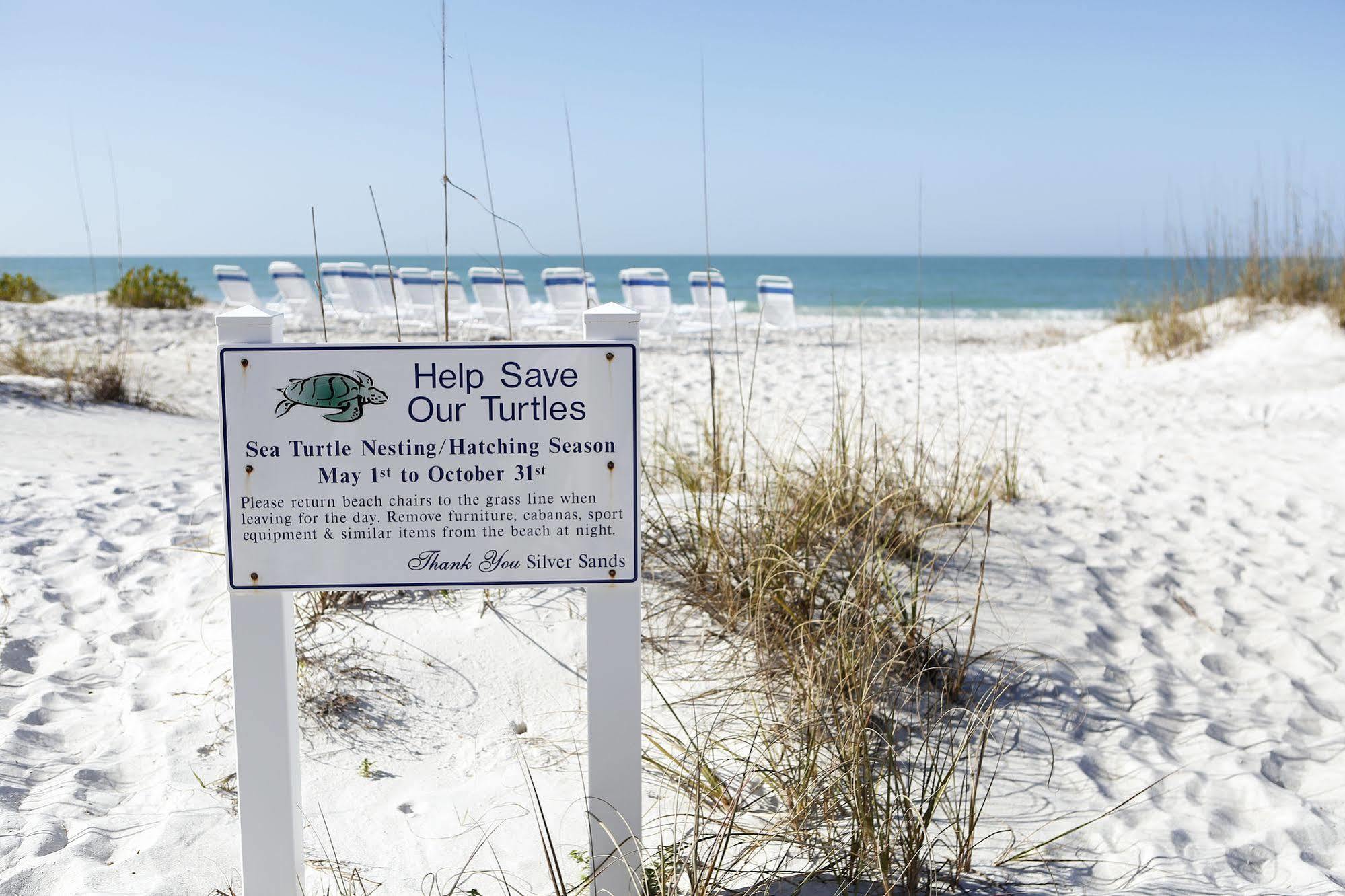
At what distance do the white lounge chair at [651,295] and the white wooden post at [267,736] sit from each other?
965 centimetres

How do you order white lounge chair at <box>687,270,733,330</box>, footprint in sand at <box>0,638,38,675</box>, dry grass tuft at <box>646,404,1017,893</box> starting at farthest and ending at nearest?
white lounge chair at <box>687,270,733,330</box> < footprint in sand at <box>0,638,38,675</box> < dry grass tuft at <box>646,404,1017,893</box>

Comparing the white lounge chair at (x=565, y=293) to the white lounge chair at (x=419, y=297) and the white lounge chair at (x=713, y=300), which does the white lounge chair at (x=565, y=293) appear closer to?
the white lounge chair at (x=713, y=300)

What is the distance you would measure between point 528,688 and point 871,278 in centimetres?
3952

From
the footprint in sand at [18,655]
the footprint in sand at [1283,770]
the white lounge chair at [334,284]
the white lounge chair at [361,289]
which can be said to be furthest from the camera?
the white lounge chair at [334,284]

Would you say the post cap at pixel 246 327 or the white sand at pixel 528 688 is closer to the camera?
the post cap at pixel 246 327

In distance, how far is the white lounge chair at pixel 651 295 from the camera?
36.3ft

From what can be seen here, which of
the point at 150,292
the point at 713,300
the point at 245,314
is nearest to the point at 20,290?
the point at 150,292

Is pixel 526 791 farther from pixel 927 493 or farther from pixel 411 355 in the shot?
pixel 927 493

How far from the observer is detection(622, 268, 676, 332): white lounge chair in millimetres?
11062

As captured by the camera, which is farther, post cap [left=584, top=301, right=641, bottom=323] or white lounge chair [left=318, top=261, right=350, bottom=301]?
white lounge chair [left=318, top=261, right=350, bottom=301]

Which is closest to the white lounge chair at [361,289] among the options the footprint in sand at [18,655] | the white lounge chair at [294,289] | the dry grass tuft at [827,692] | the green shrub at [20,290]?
the white lounge chair at [294,289]

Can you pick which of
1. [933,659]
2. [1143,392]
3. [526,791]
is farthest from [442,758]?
[1143,392]

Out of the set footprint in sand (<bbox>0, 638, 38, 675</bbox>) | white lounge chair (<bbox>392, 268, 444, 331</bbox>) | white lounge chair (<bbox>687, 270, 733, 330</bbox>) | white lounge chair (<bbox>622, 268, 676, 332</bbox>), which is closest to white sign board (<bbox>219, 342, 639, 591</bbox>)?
footprint in sand (<bbox>0, 638, 38, 675</bbox>)

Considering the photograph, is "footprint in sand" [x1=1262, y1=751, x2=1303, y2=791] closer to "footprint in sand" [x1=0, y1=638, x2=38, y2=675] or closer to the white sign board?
the white sign board
